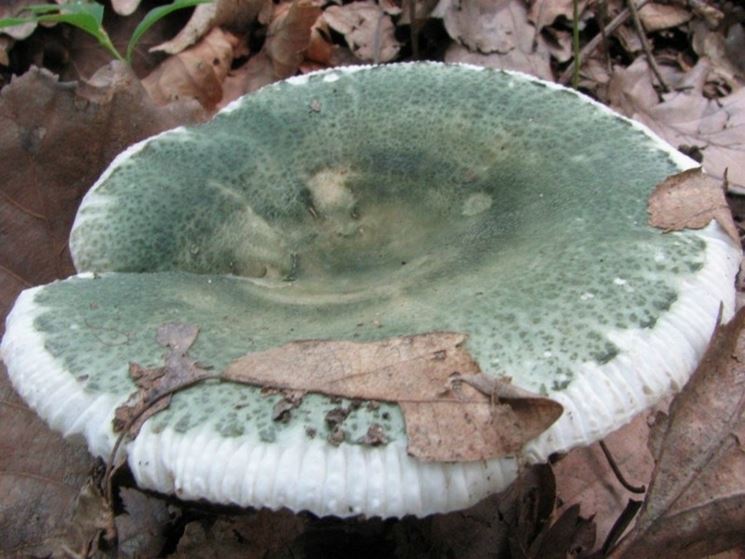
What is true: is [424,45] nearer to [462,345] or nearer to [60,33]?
[60,33]

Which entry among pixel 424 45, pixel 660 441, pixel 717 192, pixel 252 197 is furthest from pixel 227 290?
pixel 424 45

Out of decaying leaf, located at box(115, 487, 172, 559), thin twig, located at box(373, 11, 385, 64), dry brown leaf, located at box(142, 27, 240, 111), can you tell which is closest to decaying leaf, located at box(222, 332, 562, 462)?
decaying leaf, located at box(115, 487, 172, 559)

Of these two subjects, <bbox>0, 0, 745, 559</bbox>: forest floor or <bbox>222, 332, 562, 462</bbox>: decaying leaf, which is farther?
<bbox>0, 0, 745, 559</bbox>: forest floor

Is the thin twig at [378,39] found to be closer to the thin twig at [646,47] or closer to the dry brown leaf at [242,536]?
the thin twig at [646,47]

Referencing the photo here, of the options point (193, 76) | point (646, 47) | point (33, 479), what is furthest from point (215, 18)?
point (33, 479)

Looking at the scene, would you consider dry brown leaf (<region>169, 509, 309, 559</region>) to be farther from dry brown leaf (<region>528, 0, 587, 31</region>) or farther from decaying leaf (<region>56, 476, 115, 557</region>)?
dry brown leaf (<region>528, 0, 587, 31</region>)

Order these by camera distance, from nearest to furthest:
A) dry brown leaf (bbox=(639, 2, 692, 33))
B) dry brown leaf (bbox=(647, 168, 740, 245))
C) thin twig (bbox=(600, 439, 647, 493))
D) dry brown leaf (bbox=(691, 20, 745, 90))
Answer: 1. dry brown leaf (bbox=(647, 168, 740, 245))
2. thin twig (bbox=(600, 439, 647, 493))
3. dry brown leaf (bbox=(691, 20, 745, 90))
4. dry brown leaf (bbox=(639, 2, 692, 33))

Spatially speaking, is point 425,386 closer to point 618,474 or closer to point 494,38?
point 618,474
